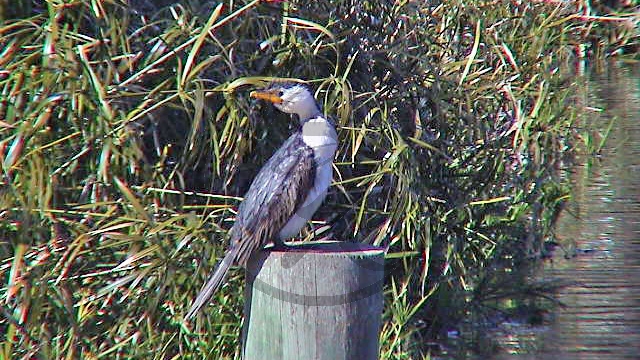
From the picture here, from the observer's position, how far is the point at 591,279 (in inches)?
209

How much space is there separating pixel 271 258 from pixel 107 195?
42.6 inches

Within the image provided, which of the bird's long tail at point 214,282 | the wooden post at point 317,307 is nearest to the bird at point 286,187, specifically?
the bird's long tail at point 214,282

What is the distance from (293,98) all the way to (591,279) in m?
2.24

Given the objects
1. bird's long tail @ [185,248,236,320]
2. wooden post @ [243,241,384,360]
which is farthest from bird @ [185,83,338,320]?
wooden post @ [243,241,384,360]

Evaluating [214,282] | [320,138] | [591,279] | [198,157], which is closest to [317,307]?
[214,282]

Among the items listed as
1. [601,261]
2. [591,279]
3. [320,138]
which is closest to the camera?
[320,138]

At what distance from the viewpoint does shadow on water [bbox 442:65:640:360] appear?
15.0ft

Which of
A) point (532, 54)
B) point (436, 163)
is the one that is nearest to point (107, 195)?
point (436, 163)

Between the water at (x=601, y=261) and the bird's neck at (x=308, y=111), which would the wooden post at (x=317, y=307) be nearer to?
the bird's neck at (x=308, y=111)

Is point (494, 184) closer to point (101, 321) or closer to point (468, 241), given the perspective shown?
point (468, 241)

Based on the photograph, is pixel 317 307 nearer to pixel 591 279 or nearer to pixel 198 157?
pixel 198 157

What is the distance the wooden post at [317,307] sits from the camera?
9.71 ft

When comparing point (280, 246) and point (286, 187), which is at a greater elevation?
point (286, 187)

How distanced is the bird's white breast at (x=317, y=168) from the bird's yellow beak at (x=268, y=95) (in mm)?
148
